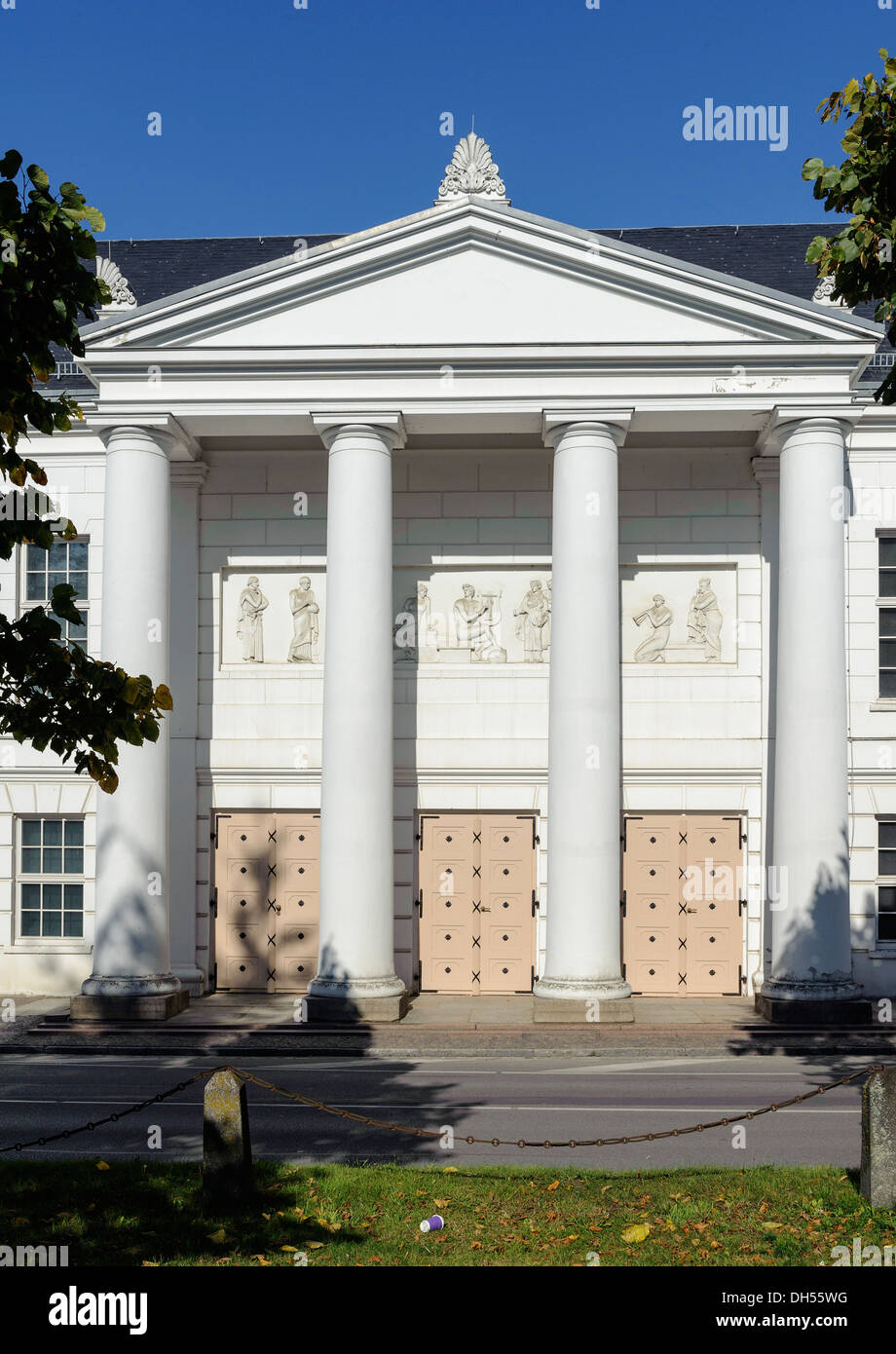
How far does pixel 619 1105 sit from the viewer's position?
1519 centimetres

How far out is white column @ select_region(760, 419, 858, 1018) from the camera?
20.4m

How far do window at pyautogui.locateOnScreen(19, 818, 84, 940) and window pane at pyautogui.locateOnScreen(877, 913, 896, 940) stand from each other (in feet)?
44.2

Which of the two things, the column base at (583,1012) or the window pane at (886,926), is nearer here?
the column base at (583,1012)

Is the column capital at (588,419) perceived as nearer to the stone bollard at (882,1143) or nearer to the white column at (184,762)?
the white column at (184,762)

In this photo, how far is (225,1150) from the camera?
9898 millimetres

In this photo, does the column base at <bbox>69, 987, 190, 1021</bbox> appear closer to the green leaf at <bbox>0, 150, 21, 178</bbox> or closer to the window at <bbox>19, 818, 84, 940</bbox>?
the window at <bbox>19, 818, 84, 940</bbox>

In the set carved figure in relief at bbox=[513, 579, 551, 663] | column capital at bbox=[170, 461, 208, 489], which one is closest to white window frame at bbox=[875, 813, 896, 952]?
carved figure in relief at bbox=[513, 579, 551, 663]

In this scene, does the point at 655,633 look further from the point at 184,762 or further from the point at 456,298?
the point at 184,762

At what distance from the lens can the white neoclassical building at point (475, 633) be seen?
20578 mm

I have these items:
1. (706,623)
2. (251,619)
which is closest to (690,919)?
(706,623)

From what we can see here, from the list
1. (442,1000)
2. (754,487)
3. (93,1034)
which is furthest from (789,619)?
(93,1034)

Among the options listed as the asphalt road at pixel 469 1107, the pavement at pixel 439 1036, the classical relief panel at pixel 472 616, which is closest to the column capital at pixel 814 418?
the classical relief panel at pixel 472 616

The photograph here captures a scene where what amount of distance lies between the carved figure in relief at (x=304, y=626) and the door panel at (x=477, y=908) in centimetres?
383

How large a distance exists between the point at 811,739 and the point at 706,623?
3667 millimetres
